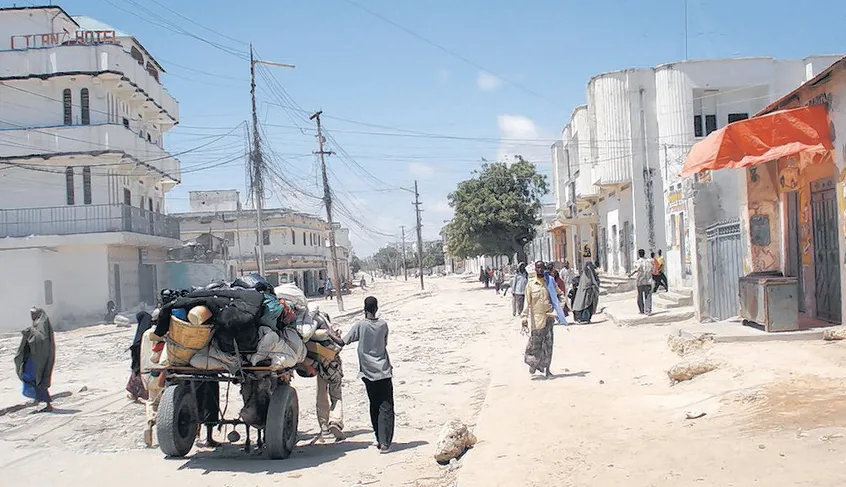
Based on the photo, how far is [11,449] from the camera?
29.6 ft

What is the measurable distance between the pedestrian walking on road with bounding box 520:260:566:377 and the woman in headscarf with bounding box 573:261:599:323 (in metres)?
7.99

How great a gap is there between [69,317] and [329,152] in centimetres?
1566

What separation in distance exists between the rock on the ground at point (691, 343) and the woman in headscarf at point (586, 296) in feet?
24.1

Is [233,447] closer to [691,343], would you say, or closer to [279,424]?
[279,424]

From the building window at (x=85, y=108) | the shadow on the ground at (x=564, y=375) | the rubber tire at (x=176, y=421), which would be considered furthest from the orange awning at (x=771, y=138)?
the building window at (x=85, y=108)

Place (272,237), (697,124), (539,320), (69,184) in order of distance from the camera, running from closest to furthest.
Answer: (539,320)
(697,124)
(69,184)
(272,237)

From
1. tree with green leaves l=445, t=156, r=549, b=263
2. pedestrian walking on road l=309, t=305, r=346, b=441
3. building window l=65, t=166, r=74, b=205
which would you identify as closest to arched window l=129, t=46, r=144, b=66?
building window l=65, t=166, r=74, b=205

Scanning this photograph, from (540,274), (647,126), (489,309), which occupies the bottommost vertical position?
(489,309)

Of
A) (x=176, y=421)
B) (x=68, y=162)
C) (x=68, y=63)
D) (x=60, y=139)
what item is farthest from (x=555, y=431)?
(x=68, y=63)

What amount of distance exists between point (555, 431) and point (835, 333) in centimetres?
470

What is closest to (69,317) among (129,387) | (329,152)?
(329,152)

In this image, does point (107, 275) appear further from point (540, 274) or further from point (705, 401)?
point (705, 401)

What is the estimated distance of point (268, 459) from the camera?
7918mm

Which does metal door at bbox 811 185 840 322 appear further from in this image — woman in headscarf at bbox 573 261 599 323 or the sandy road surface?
woman in headscarf at bbox 573 261 599 323
